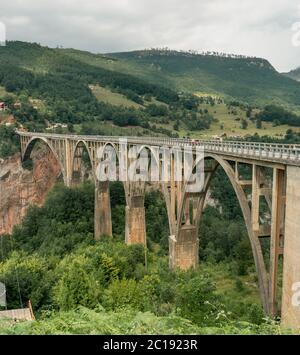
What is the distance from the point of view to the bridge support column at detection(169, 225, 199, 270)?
3722 cm

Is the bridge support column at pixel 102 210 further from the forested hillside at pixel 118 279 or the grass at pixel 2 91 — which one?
the grass at pixel 2 91

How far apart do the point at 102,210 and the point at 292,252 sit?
125 feet

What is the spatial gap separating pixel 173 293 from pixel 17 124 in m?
79.0

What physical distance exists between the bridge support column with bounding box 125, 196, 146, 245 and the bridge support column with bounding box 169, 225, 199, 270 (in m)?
10.3

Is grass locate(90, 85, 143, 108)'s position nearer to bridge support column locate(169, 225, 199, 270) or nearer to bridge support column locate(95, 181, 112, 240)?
bridge support column locate(95, 181, 112, 240)

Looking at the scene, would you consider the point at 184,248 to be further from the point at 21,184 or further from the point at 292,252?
the point at 21,184

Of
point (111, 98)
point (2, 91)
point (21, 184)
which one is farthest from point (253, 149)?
point (111, 98)

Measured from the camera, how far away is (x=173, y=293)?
2392 cm

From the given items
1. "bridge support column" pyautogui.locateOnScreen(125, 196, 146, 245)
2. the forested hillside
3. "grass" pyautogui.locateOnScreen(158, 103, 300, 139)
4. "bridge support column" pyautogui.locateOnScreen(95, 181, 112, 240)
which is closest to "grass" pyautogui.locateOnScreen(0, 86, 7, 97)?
"grass" pyautogui.locateOnScreen(158, 103, 300, 139)

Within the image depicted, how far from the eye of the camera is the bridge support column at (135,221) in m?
48.2
